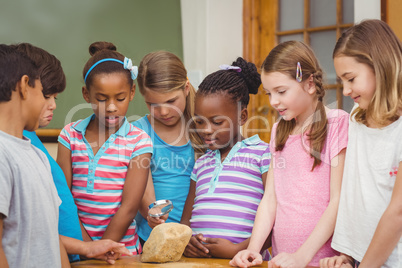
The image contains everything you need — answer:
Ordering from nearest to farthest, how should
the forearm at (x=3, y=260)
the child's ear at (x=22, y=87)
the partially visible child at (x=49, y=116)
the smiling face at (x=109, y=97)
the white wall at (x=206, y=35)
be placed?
1. the forearm at (x=3, y=260)
2. the child's ear at (x=22, y=87)
3. the partially visible child at (x=49, y=116)
4. the smiling face at (x=109, y=97)
5. the white wall at (x=206, y=35)

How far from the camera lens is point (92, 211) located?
65.5 inches

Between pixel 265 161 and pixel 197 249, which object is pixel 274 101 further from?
pixel 197 249

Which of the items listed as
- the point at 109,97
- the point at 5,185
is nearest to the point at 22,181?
the point at 5,185

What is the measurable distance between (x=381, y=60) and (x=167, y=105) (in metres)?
0.89

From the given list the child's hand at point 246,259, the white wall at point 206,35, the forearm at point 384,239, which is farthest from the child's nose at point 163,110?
the white wall at point 206,35

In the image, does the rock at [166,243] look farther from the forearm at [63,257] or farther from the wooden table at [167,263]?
the forearm at [63,257]

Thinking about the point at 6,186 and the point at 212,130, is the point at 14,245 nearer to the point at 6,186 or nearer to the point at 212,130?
the point at 6,186

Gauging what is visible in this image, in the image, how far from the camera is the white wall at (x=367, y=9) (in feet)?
8.45

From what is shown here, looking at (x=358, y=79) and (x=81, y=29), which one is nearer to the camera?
(x=358, y=79)

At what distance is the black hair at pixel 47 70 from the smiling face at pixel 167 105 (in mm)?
427

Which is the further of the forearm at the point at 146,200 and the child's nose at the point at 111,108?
the forearm at the point at 146,200

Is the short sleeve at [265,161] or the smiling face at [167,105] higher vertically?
the smiling face at [167,105]

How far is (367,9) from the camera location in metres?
2.63

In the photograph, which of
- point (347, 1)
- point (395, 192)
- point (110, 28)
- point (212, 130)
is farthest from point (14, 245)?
point (347, 1)
